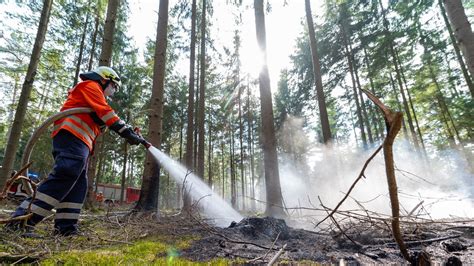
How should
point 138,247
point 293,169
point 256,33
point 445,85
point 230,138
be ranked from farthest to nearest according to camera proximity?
point 293,169, point 230,138, point 445,85, point 256,33, point 138,247

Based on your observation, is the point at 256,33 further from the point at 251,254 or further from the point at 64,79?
the point at 64,79

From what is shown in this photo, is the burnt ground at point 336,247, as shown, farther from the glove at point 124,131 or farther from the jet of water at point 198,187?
the glove at point 124,131

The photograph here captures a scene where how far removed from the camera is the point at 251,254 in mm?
2084

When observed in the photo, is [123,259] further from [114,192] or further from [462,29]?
[114,192]

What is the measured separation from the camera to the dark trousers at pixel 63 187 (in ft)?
7.97

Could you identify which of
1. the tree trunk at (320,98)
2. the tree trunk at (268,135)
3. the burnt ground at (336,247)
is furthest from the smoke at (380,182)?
the tree trunk at (268,135)

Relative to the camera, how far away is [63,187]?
2533 millimetres

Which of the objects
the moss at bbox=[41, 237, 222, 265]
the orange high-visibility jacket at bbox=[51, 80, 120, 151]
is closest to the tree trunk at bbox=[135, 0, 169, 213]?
the orange high-visibility jacket at bbox=[51, 80, 120, 151]

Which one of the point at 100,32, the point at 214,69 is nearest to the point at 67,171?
the point at 100,32

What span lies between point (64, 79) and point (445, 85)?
24522 millimetres

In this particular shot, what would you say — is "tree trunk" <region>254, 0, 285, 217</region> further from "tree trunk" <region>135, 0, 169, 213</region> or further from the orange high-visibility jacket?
the orange high-visibility jacket

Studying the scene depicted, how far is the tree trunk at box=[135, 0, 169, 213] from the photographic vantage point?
17.9ft

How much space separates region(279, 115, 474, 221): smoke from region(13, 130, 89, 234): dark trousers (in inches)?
103

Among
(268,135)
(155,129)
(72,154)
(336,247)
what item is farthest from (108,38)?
(336,247)
